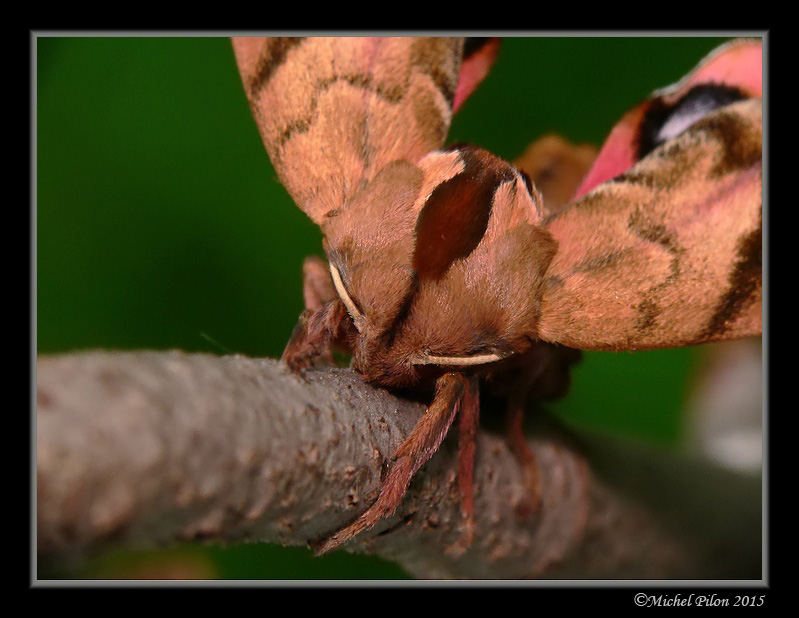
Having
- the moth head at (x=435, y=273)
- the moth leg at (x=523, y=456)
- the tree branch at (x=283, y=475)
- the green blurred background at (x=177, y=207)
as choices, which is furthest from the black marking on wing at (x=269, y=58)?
the moth leg at (x=523, y=456)

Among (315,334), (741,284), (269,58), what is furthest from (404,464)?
(269,58)

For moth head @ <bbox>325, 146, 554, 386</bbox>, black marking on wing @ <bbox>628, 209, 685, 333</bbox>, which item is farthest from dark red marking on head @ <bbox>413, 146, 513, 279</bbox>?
black marking on wing @ <bbox>628, 209, 685, 333</bbox>

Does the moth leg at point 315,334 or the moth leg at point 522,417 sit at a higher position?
the moth leg at point 315,334

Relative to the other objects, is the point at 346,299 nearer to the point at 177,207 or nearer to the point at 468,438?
the point at 468,438

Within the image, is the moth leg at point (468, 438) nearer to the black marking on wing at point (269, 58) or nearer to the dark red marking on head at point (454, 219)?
the dark red marking on head at point (454, 219)

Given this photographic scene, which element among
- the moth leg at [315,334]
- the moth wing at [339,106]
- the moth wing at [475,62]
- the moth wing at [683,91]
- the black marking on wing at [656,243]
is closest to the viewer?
the moth leg at [315,334]

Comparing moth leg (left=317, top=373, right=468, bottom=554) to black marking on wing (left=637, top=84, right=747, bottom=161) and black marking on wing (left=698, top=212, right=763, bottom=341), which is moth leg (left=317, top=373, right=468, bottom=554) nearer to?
black marking on wing (left=698, top=212, right=763, bottom=341)

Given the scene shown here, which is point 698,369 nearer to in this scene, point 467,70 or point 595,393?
point 595,393

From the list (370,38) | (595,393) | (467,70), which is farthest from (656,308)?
(595,393)

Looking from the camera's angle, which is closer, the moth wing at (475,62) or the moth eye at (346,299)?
the moth eye at (346,299)
